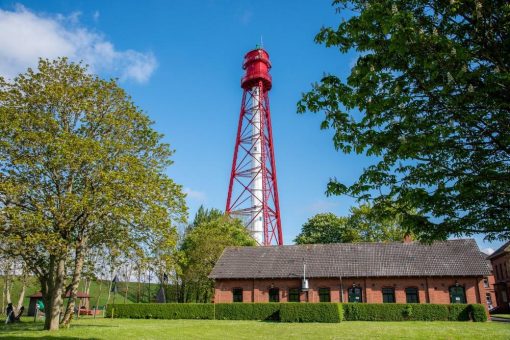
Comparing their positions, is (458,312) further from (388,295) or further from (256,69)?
(256,69)

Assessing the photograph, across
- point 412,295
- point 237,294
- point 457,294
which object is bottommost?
point 237,294

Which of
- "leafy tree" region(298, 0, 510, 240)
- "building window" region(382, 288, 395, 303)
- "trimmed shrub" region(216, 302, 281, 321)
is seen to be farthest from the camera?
"building window" region(382, 288, 395, 303)

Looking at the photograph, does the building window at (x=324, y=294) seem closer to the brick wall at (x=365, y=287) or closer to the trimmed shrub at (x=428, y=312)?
the brick wall at (x=365, y=287)

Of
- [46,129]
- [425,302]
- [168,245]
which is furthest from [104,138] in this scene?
[425,302]

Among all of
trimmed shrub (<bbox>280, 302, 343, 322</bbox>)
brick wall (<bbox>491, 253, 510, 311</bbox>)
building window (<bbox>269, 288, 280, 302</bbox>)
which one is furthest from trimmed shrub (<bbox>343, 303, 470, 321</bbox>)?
brick wall (<bbox>491, 253, 510, 311</bbox>)

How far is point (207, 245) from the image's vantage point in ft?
125

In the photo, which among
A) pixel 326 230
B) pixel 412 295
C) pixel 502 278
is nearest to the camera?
pixel 412 295

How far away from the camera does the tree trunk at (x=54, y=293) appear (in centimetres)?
1680

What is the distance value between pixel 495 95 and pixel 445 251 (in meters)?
27.3

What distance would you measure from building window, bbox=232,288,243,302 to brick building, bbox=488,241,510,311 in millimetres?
27468

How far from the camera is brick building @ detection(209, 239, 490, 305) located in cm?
2778

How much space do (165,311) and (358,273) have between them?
14972 mm

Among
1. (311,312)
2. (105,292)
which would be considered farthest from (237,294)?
(105,292)

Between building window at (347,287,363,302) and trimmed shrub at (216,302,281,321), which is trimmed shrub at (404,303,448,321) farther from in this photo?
trimmed shrub at (216,302,281,321)
